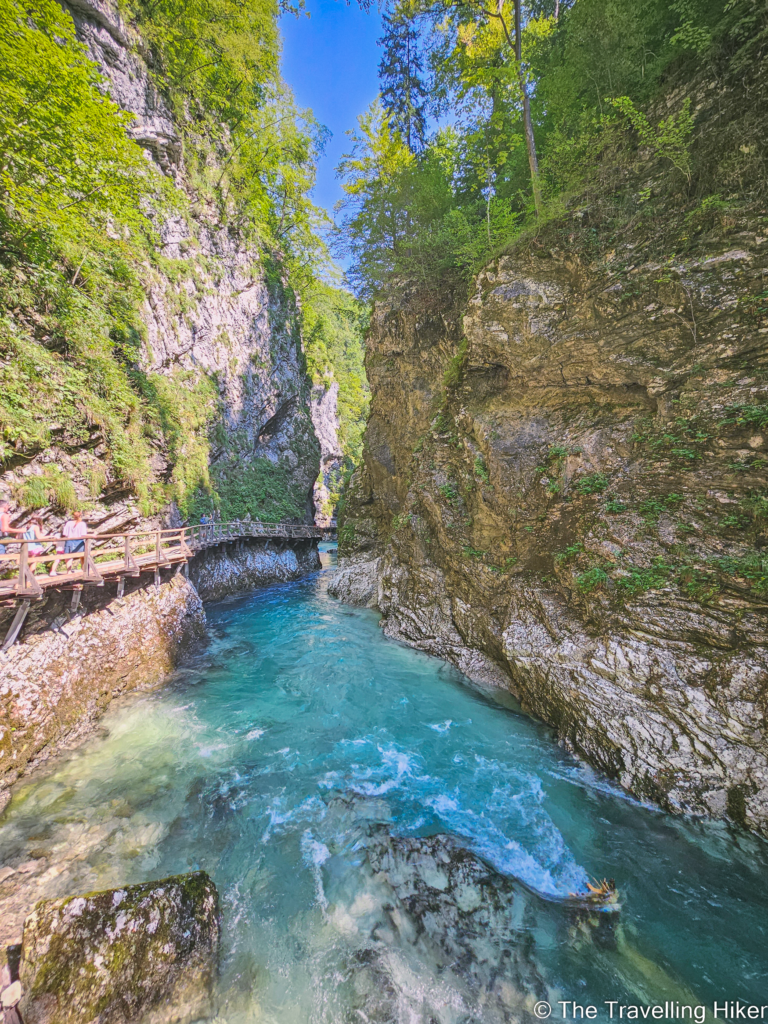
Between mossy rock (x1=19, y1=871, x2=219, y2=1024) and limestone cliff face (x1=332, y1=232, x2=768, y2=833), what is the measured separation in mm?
5599

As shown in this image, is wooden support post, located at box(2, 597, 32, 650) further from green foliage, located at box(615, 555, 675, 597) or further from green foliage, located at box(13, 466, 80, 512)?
green foliage, located at box(615, 555, 675, 597)

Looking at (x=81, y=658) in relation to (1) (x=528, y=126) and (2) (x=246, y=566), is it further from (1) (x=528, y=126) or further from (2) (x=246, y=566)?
(1) (x=528, y=126)

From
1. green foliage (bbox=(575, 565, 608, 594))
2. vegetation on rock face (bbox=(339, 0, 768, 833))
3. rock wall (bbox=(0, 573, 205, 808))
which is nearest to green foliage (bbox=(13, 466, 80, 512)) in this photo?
rock wall (bbox=(0, 573, 205, 808))

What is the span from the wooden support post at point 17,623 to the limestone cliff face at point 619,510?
27.5 ft

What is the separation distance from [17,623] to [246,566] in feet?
46.9

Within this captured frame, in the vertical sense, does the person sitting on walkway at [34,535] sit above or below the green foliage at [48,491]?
below

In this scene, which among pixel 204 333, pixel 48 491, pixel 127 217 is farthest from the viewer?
pixel 204 333

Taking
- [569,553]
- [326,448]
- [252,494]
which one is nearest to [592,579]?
[569,553]

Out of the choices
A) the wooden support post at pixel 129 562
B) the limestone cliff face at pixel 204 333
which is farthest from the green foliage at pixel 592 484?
the limestone cliff face at pixel 204 333

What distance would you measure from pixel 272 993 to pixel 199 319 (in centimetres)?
2186

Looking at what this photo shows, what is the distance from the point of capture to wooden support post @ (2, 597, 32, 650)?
584 cm

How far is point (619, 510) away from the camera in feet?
21.1

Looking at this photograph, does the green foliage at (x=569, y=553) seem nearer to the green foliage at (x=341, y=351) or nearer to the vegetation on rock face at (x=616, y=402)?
the vegetation on rock face at (x=616, y=402)

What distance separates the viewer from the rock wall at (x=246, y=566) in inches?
676
